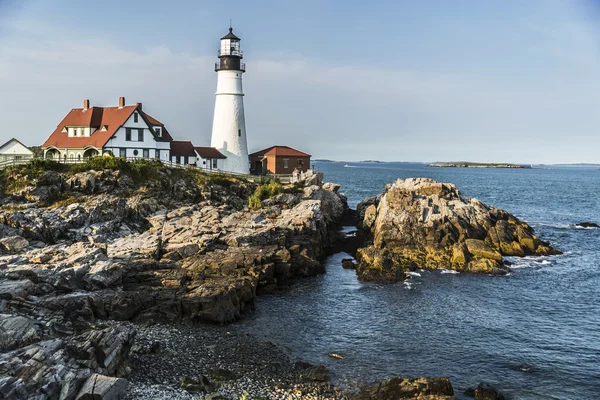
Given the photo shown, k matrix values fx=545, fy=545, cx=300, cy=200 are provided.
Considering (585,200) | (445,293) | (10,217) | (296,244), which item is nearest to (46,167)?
(10,217)

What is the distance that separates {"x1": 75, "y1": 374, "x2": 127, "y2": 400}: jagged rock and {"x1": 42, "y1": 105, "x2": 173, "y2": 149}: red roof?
124 feet

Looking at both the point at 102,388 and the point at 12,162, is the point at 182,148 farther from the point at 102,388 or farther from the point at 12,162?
the point at 102,388

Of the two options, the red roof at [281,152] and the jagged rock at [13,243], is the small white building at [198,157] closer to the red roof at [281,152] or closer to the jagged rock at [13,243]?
the red roof at [281,152]

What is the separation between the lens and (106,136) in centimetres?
5278

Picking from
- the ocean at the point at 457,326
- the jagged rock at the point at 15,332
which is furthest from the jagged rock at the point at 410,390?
the jagged rock at the point at 15,332

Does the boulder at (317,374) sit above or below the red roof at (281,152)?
below

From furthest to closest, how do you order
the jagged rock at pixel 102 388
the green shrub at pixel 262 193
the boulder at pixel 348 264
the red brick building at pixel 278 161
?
the red brick building at pixel 278 161 → the green shrub at pixel 262 193 → the boulder at pixel 348 264 → the jagged rock at pixel 102 388

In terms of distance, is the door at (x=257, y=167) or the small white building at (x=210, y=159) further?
the door at (x=257, y=167)

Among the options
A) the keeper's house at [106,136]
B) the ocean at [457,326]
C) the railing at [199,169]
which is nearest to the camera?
the ocean at [457,326]

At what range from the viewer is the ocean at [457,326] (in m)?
22.7

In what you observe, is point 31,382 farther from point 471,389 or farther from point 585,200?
point 585,200

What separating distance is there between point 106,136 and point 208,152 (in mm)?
10490

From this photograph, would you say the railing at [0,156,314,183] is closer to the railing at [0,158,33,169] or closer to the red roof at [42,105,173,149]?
the railing at [0,158,33,169]

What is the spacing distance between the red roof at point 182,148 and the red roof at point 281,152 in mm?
9293
